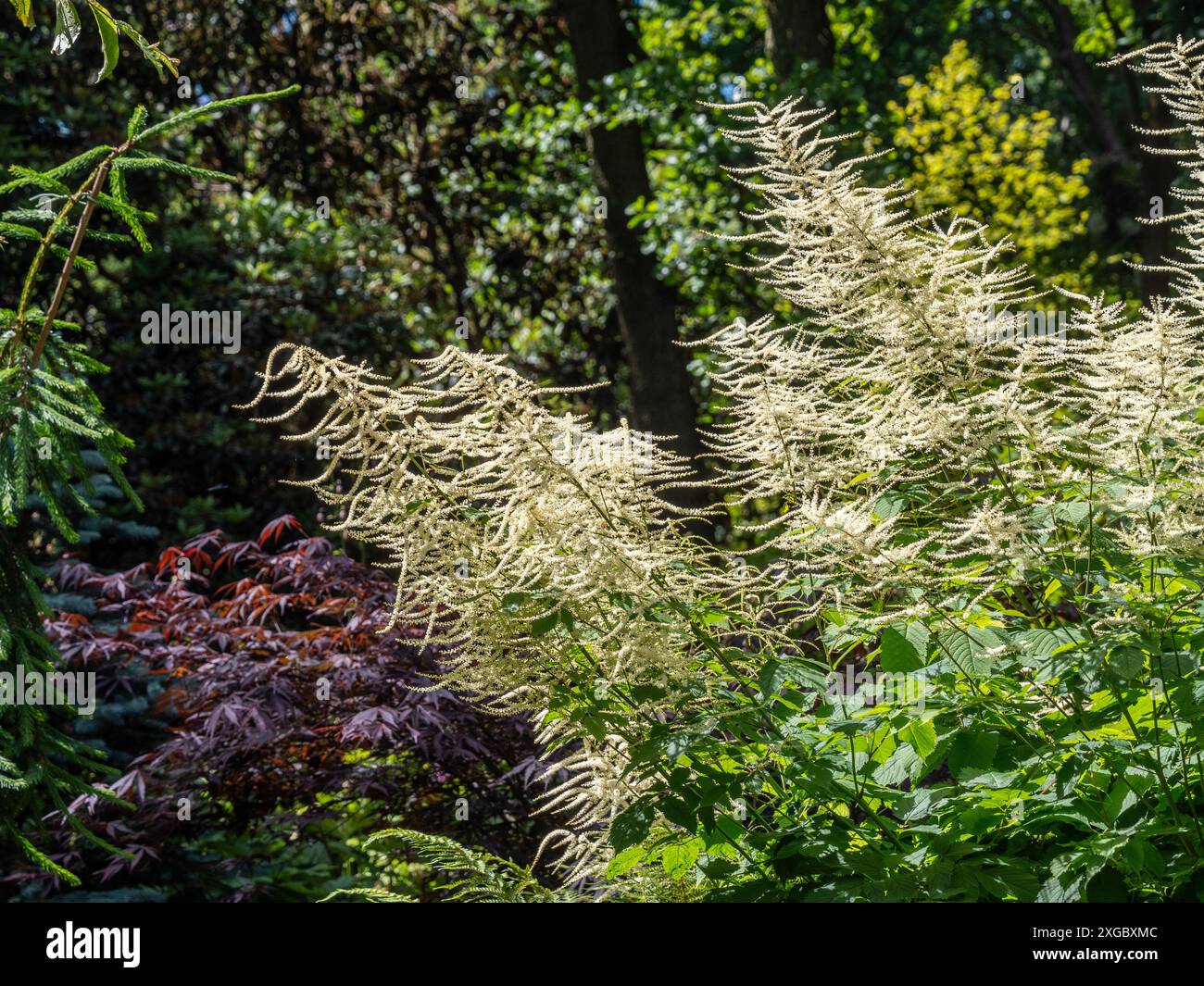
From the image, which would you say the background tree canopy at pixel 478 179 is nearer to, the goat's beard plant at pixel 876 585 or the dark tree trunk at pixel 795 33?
the dark tree trunk at pixel 795 33

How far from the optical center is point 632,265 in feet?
33.7

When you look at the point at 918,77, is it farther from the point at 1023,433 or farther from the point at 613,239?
the point at 1023,433

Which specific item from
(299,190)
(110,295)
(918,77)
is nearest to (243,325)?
(110,295)

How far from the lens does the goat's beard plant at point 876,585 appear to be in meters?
2.34

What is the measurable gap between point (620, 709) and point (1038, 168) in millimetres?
10477

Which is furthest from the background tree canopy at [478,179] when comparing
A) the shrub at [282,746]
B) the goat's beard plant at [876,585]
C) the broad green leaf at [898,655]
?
the broad green leaf at [898,655]

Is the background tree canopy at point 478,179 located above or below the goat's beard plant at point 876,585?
above

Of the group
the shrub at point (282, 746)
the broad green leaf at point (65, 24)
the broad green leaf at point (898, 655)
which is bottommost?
the shrub at point (282, 746)

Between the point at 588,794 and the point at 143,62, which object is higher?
the point at 143,62

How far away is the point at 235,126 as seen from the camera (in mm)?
11477

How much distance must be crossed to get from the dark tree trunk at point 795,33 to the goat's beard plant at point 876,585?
6.68 metres

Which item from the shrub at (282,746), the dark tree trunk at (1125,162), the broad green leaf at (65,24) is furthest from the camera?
the dark tree trunk at (1125,162)

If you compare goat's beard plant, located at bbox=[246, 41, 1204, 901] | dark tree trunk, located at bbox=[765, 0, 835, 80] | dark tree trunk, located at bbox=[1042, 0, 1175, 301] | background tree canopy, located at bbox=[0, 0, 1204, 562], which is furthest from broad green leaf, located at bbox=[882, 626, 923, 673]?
dark tree trunk, located at bbox=[1042, 0, 1175, 301]
